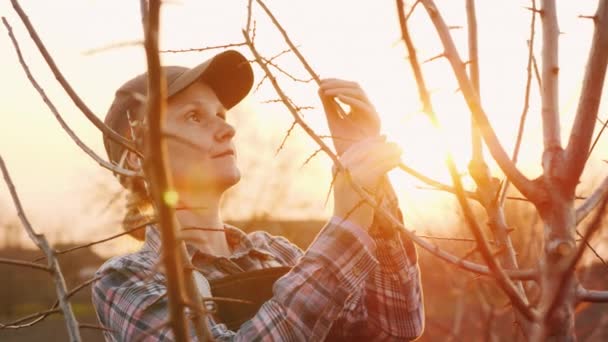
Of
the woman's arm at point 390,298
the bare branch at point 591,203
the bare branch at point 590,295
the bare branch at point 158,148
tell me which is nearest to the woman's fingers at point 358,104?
the woman's arm at point 390,298

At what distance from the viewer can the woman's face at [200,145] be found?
8.02 ft

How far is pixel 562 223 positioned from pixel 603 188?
16cm

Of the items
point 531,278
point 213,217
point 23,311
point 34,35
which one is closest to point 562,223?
point 531,278

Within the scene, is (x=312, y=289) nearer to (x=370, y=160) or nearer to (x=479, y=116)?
(x=370, y=160)

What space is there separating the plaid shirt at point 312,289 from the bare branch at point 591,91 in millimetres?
699

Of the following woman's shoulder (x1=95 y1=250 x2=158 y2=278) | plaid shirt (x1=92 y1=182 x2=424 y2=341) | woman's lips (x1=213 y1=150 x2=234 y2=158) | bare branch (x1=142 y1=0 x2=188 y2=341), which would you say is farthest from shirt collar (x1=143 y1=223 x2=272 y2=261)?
bare branch (x1=142 y1=0 x2=188 y2=341)

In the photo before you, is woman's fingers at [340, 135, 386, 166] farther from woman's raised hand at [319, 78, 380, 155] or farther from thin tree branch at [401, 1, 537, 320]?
thin tree branch at [401, 1, 537, 320]

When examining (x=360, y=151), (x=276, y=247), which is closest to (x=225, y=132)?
(x=276, y=247)

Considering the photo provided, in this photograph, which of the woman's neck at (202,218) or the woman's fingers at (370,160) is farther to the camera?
the woman's neck at (202,218)

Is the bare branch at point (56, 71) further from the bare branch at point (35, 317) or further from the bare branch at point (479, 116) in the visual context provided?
the bare branch at point (479, 116)

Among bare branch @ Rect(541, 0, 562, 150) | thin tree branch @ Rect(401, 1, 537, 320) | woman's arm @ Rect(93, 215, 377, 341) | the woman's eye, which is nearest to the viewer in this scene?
thin tree branch @ Rect(401, 1, 537, 320)

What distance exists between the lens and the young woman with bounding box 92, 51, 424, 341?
172cm

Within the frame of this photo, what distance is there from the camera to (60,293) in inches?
35.2

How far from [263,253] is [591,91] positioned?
1.95m
